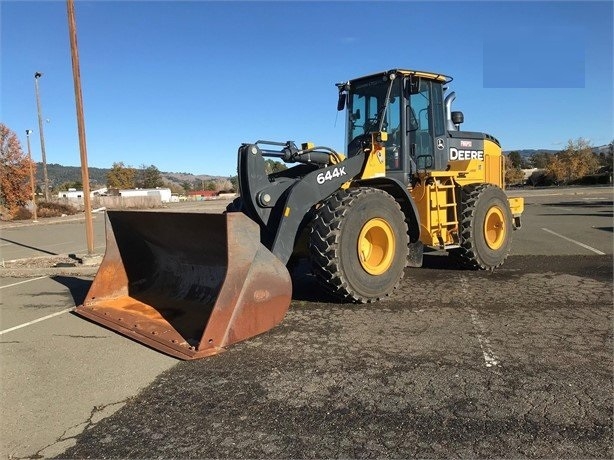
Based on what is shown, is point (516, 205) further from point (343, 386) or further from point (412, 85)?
point (343, 386)

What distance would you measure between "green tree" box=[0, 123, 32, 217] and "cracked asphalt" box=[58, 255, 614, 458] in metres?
38.8

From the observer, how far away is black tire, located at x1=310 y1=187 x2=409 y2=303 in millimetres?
5418

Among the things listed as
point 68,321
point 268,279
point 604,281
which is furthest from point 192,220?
point 604,281

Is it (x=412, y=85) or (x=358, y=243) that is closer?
(x=358, y=243)

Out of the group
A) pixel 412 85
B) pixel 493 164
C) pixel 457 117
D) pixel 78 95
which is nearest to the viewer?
pixel 412 85

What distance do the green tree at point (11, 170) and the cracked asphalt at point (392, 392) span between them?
127 ft

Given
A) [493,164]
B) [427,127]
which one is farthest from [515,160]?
[427,127]

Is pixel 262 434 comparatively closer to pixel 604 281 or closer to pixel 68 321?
pixel 68 321

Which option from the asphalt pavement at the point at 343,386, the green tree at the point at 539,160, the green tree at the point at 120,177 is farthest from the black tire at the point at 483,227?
the green tree at the point at 539,160

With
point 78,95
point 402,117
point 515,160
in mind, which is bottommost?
point 402,117

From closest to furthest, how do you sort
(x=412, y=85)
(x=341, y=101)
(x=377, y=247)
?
(x=377, y=247) < (x=412, y=85) < (x=341, y=101)

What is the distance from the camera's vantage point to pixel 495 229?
329 inches

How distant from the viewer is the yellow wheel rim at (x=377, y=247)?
5958 mm

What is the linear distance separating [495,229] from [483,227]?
64 centimetres
